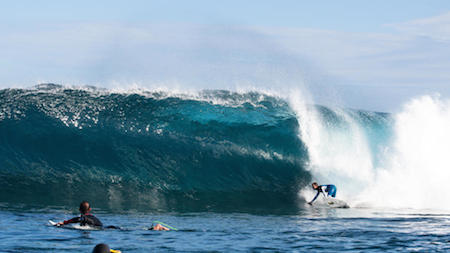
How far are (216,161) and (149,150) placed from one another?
2.11 m

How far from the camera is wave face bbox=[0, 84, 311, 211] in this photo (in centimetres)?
1529

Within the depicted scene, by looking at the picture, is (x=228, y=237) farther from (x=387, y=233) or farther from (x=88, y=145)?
(x=88, y=145)

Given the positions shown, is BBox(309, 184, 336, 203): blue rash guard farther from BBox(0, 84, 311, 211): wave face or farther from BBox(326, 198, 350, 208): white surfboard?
BBox(0, 84, 311, 211): wave face

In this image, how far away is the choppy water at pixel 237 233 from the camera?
8.29 meters

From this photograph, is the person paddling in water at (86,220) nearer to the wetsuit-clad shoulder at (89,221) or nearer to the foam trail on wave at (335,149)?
the wetsuit-clad shoulder at (89,221)

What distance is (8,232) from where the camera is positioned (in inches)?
358

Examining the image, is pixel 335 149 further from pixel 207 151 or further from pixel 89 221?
pixel 89 221

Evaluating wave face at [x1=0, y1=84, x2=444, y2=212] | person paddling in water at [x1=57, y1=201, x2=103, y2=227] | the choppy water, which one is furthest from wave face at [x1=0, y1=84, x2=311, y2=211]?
person paddling in water at [x1=57, y1=201, x2=103, y2=227]

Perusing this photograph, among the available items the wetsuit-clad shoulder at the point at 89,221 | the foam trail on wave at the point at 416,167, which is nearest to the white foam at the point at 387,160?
the foam trail on wave at the point at 416,167

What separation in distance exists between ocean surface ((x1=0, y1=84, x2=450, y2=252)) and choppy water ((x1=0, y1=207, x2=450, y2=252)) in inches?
3.1

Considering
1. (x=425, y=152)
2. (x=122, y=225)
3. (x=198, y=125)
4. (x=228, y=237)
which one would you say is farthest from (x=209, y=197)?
(x=425, y=152)

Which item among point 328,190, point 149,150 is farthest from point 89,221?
point 149,150

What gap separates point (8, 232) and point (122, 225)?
2.14 m

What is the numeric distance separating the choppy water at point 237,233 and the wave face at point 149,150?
86.7 inches
